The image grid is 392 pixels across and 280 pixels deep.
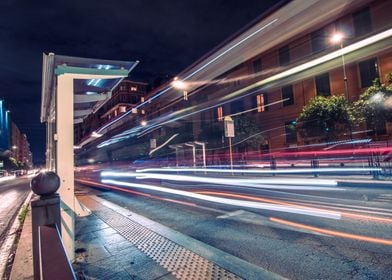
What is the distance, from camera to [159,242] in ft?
15.6

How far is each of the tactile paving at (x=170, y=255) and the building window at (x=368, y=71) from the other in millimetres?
26764

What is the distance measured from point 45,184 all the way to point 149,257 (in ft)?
7.18

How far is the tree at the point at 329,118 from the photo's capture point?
2131 centimetres

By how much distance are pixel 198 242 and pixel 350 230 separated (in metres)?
3.10

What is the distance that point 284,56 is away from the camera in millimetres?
31594

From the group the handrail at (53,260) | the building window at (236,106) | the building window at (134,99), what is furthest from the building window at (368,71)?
the building window at (134,99)

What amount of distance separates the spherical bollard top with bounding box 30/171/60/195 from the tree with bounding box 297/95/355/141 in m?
23.1

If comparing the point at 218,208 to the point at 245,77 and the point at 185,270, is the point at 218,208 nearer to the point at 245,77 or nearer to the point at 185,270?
the point at 185,270

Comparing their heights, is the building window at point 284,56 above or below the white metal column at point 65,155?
above

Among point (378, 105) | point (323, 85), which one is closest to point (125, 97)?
point (323, 85)

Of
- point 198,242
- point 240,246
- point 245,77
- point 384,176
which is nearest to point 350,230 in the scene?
point 240,246

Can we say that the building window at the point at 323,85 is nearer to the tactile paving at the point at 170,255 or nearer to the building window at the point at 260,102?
the building window at the point at 260,102

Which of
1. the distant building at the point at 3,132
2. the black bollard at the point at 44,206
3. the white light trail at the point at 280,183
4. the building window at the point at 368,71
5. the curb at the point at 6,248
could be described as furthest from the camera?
the distant building at the point at 3,132

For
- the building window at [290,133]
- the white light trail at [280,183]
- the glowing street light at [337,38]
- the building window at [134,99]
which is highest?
the building window at [134,99]
